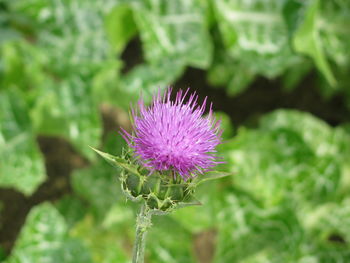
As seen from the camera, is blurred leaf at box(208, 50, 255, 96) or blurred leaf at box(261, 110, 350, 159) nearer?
blurred leaf at box(261, 110, 350, 159)

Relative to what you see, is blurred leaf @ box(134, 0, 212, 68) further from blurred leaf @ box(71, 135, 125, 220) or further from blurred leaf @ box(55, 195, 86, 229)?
blurred leaf @ box(55, 195, 86, 229)

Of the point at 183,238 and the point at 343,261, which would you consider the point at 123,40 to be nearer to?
the point at 183,238

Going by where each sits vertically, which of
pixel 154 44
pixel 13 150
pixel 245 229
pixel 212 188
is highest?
pixel 154 44

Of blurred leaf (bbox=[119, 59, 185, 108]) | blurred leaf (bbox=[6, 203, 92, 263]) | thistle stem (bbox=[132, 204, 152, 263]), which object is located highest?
blurred leaf (bbox=[119, 59, 185, 108])

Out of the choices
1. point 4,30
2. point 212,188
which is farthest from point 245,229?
point 4,30

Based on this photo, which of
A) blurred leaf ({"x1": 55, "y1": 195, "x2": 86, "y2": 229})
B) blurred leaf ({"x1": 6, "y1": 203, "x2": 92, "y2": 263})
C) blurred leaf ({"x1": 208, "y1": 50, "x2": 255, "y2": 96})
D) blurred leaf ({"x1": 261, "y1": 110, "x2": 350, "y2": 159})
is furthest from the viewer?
blurred leaf ({"x1": 208, "y1": 50, "x2": 255, "y2": 96})

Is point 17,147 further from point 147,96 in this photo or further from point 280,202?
point 280,202

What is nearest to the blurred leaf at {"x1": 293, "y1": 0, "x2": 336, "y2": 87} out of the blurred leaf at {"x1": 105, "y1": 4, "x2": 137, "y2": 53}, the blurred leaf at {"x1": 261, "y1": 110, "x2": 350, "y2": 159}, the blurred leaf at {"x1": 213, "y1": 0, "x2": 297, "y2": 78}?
the blurred leaf at {"x1": 213, "y1": 0, "x2": 297, "y2": 78}
